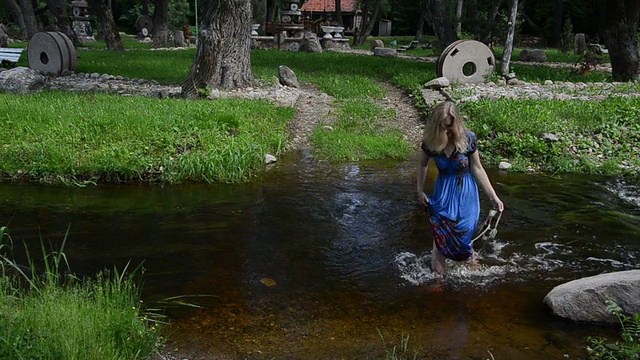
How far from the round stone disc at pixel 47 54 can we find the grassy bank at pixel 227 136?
15.7 feet

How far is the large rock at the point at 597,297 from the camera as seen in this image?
4.95m

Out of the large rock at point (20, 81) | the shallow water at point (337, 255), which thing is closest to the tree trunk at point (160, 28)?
the large rock at point (20, 81)

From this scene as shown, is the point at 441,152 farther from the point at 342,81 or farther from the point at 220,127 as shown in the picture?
the point at 342,81

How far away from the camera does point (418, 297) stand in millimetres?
5664

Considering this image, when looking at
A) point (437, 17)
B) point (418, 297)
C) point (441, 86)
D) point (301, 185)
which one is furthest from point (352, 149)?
point (437, 17)

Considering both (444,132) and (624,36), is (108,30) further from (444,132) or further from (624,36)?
(444,132)

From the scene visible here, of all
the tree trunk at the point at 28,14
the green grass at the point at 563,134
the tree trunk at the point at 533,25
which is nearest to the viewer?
the green grass at the point at 563,134

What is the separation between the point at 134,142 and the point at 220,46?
4485 millimetres

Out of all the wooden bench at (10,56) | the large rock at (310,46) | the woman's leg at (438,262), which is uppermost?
the large rock at (310,46)

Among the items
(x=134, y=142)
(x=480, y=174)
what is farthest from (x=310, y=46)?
(x=480, y=174)

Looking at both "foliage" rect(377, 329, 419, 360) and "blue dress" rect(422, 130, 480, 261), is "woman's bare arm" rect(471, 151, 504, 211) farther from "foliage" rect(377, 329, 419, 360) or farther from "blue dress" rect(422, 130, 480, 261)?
"foliage" rect(377, 329, 419, 360)

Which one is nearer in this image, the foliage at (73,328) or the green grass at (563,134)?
the foliage at (73,328)

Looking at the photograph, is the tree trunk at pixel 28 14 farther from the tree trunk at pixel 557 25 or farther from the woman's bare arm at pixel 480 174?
the tree trunk at pixel 557 25

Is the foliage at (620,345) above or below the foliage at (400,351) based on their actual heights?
above
